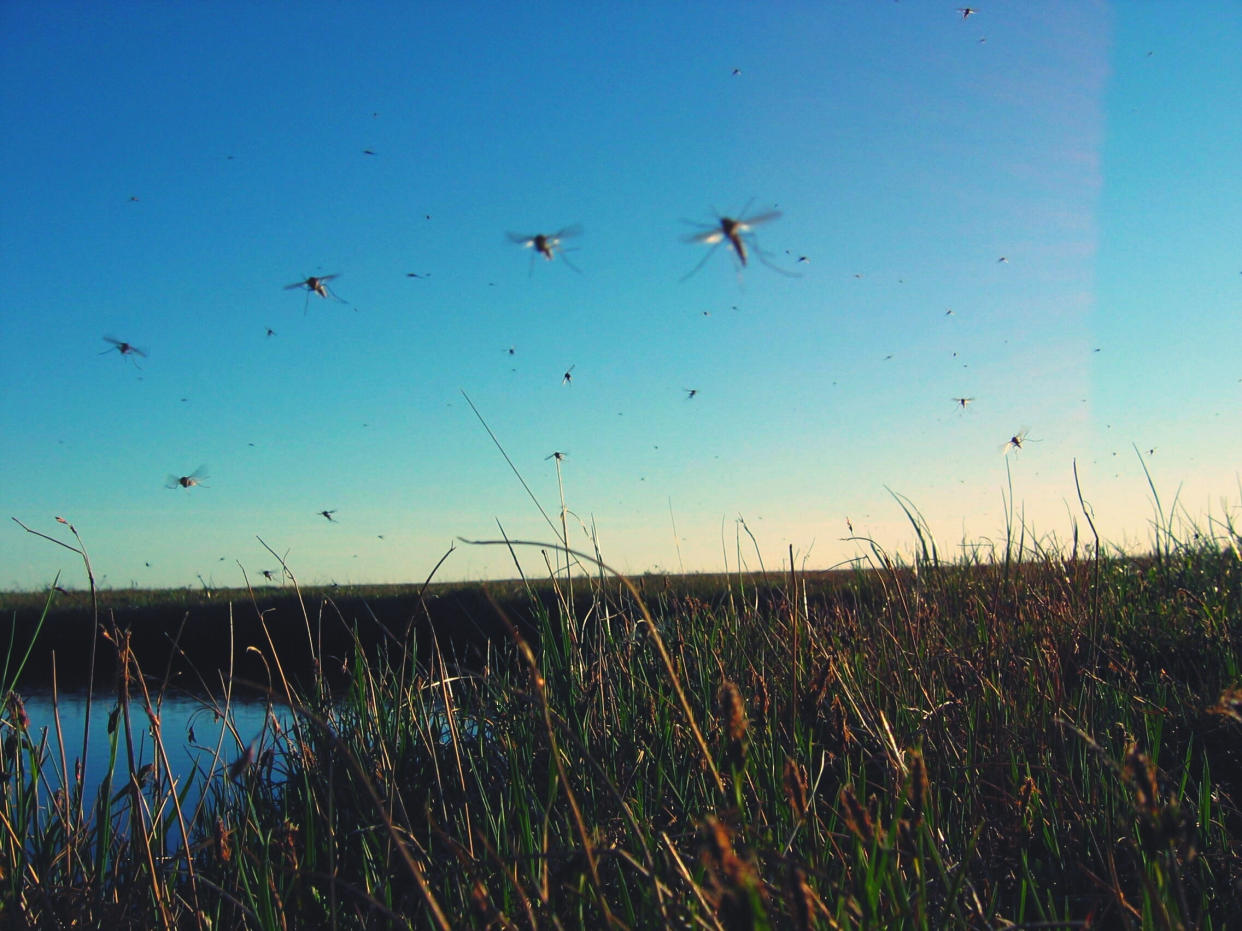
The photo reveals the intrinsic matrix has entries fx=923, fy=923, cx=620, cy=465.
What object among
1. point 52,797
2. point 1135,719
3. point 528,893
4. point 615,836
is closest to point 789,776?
point 528,893

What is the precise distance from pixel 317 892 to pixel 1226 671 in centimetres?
382

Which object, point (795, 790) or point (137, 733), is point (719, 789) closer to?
point (795, 790)

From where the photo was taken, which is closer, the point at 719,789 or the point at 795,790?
the point at 795,790

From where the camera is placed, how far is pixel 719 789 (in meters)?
1.25

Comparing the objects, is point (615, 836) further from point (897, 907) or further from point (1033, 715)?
point (1033, 715)

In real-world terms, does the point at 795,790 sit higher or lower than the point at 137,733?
higher

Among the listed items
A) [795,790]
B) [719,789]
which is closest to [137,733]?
[719,789]

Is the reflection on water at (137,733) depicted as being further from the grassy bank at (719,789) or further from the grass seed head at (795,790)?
the grass seed head at (795,790)

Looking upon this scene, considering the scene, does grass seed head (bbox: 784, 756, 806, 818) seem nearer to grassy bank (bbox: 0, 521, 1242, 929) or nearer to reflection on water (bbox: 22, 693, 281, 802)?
grassy bank (bbox: 0, 521, 1242, 929)

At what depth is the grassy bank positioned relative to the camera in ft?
5.58

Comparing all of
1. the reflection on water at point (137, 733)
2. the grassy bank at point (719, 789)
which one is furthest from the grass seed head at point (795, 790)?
the reflection on water at point (137, 733)

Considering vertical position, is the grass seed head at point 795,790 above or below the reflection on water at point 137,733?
above

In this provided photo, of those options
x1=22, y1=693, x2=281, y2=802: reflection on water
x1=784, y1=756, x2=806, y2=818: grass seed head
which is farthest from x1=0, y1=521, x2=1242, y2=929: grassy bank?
x1=22, y1=693, x2=281, y2=802: reflection on water

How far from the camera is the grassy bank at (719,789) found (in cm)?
170
